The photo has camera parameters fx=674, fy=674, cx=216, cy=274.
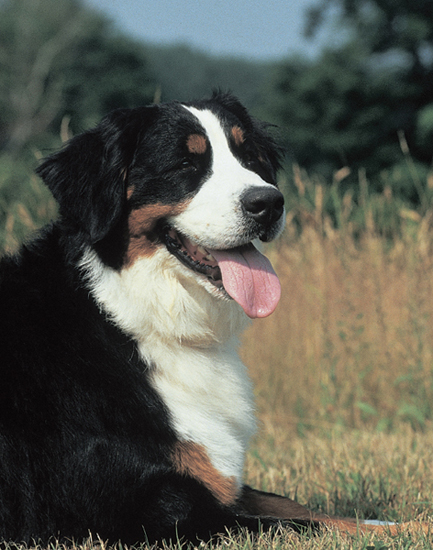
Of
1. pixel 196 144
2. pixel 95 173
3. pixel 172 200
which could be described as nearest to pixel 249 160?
pixel 196 144

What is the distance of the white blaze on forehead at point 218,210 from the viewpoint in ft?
9.27

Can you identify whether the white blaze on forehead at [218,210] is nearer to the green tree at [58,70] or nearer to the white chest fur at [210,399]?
the white chest fur at [210,399]

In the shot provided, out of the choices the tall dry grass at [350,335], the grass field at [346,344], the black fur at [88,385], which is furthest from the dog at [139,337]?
the tall dry grass at [350,335]

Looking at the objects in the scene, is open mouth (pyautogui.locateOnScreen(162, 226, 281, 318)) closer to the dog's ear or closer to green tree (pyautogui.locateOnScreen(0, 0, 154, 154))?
the dog's ear

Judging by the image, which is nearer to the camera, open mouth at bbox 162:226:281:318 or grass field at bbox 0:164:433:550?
open mouth at bbox 162:226:281:318

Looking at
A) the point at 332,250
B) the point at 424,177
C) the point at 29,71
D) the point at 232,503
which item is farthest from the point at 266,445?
the point at 29,71

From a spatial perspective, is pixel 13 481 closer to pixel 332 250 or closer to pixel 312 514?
pixel 312 514

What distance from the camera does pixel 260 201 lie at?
2799 mm

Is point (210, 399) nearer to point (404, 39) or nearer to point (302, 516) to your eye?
point (302, 516)

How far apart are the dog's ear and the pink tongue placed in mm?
498

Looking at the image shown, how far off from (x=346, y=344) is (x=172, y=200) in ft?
9.99

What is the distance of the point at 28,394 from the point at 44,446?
21 centimetres

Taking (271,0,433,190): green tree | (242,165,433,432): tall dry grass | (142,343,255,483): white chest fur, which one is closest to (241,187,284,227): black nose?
(142,343,255,483): white chest fur

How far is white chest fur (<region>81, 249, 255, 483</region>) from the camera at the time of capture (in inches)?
111
